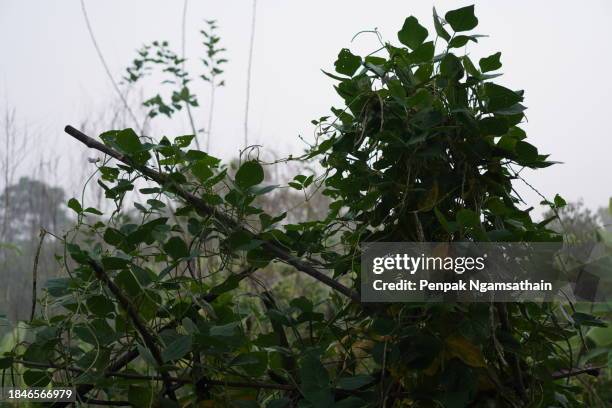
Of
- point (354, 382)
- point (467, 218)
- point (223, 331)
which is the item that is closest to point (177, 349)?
point (223, 331)

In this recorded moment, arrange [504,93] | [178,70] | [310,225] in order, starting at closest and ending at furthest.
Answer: [504,93], [310,225], [178,70]

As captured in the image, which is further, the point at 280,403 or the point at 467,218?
the point at 280,403

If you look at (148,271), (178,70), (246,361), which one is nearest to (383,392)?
(246,361)

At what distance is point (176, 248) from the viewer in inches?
26.0

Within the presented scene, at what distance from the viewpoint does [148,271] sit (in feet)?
2.20

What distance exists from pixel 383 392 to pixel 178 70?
2.10 m

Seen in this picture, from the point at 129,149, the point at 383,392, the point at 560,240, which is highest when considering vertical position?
the point at 129,149

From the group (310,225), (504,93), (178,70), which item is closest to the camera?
(504,93)

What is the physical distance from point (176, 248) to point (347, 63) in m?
0.26

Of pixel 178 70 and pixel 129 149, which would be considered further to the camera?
pixel 178 70

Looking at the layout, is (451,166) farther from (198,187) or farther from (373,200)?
(198,187)

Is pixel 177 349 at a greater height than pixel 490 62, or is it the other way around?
pixel 490 62

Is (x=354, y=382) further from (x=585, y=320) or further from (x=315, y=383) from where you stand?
(x=585, y=320)

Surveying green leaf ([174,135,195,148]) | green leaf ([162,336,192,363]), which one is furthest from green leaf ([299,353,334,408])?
green leaf ([174,135,195,148])
